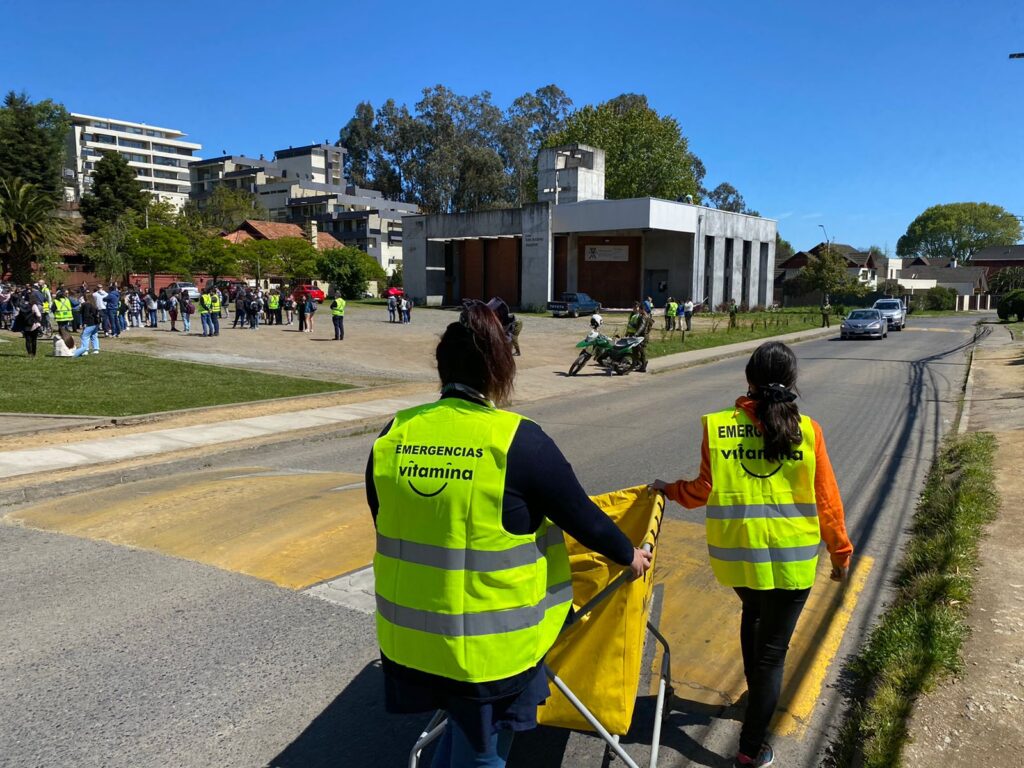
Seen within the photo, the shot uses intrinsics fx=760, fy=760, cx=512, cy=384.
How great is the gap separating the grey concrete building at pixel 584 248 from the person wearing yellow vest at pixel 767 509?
42.6m

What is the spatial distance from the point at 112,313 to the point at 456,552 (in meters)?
26.9

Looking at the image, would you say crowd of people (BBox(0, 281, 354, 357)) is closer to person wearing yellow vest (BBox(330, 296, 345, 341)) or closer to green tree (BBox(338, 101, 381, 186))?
person wearing yellow vest (BBox(330, 296, 345, 341))

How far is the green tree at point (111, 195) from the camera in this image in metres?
69.8

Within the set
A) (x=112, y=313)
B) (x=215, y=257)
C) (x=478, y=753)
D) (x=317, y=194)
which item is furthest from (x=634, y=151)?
(x=478, y=753)

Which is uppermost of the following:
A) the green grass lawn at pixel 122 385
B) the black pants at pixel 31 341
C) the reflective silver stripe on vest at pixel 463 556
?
the reflective silver stripe on vest at pixel 463 556

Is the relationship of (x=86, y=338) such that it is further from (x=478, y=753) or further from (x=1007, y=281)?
(x=1007, y=281)

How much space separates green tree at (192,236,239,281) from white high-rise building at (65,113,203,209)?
209 ft

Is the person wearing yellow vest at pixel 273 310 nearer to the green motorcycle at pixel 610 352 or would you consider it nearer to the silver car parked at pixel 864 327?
the green motorcycle at pixel 610 352

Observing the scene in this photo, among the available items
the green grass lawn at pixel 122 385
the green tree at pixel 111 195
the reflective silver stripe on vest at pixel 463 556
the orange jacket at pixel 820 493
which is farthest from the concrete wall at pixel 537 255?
the reflective silver stripe on vest at pixel 463 556

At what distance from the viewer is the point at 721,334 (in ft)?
111

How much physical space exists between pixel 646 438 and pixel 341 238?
84.1m

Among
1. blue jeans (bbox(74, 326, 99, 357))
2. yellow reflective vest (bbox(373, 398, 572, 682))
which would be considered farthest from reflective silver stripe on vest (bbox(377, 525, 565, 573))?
blue jeans (bbox(74, 326, 99, 357))

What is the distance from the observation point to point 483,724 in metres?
2.23

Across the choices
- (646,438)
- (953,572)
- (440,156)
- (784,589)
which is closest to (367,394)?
(646,438)
